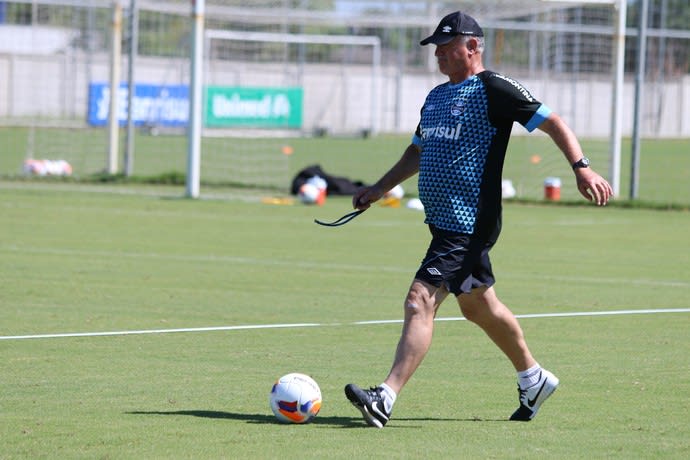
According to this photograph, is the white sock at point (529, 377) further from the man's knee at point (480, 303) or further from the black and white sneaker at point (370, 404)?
the black and white sneaker at point (370, 404)

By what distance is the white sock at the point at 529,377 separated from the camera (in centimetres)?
767

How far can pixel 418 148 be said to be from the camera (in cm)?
825

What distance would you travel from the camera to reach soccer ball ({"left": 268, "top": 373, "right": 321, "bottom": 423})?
24.3 ft

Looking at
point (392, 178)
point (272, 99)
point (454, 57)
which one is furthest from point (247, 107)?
point (454, 57)

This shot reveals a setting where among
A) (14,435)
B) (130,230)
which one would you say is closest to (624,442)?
(14,435)

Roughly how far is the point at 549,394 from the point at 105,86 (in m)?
35.8

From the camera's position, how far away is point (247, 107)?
34.3 meters

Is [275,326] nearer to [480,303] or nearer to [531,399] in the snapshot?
[480,303]

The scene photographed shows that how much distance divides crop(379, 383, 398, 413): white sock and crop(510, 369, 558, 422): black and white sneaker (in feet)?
2.34

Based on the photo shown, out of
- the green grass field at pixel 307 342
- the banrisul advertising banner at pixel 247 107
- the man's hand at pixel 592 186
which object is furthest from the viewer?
the banrisul advertising banner at pixel 247 107

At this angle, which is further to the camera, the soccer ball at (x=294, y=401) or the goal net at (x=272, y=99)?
the goal net at (x=272, y=99)

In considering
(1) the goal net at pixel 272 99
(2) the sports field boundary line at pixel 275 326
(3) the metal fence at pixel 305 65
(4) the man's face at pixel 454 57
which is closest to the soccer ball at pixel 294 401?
(4) the man's face at pixel 454 57

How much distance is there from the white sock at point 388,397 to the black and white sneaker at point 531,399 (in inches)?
28.1

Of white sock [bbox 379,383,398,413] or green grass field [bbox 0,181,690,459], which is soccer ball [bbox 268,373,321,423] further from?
white sock [bbox 379,383,398,413]
